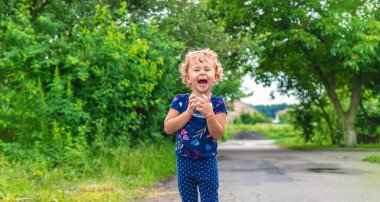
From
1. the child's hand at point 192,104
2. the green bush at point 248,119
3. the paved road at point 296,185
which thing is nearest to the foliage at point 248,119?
the green bush at point 248,119

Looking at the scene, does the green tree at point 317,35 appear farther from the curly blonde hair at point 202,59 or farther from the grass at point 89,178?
the curly blonde hair at point 202,59


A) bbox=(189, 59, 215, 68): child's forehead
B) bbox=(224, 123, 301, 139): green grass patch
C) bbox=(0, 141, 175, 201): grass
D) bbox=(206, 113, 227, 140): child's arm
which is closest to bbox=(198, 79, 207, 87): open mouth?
bbox=(189, 59, 215, 68): child's forehead

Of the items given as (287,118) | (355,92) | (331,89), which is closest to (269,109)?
(287,118)

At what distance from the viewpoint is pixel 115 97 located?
967cm

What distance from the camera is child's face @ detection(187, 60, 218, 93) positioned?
11.4ft

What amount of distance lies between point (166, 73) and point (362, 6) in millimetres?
13278

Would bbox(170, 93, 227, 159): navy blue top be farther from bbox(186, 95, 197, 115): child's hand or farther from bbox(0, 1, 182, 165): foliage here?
bbox(0, 1, 182, 165): foliage

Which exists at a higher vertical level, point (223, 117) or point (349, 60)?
point (349, 60)

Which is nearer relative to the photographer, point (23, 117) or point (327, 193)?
point (327, 193)

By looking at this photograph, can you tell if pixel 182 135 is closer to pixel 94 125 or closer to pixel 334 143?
pixel 94 125

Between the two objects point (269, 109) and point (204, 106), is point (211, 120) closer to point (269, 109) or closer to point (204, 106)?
point (204, 106)

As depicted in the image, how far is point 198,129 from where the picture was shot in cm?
353

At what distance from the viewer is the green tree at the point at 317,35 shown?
20.3 metres

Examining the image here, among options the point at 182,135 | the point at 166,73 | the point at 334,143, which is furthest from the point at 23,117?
the point at 334,143
